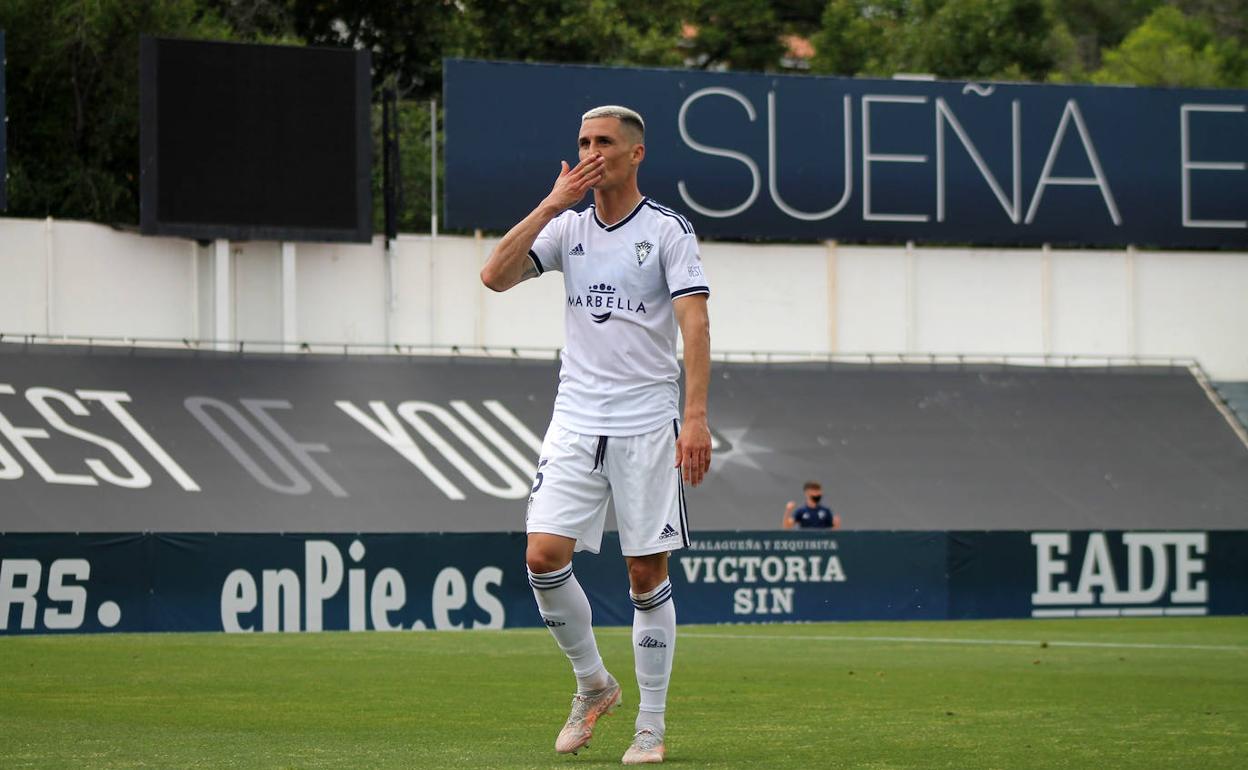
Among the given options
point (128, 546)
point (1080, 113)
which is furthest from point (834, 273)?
point (128, 546)

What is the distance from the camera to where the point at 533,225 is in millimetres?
7652

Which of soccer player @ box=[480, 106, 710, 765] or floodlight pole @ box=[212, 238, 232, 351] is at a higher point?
floodlight pole @ box=[212, 238, 232, 351]

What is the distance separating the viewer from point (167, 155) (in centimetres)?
2966

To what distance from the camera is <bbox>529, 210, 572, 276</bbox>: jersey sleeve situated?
7.93 meters

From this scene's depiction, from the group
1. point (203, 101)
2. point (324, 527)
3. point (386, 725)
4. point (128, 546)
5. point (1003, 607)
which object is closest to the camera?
point (386, 725)

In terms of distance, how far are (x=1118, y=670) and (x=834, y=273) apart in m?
22.8

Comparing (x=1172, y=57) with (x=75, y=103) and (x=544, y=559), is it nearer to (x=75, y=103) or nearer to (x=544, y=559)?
(x=75, y=103)

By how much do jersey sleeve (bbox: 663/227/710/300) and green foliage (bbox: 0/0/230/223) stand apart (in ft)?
99.3

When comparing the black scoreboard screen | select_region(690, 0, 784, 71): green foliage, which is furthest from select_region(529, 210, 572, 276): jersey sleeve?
select_region(690, 0, 784, 71): green foliage

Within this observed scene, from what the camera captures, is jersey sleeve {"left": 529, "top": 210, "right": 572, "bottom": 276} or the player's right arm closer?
the player's right arm


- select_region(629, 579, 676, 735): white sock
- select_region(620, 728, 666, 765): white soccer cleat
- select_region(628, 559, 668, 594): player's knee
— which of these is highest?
select_region(628, 559, 668, 594): player's knee

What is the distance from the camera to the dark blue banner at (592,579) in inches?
787

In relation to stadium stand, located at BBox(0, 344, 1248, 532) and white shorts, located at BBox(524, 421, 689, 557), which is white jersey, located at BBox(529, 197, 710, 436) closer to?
white shorts, located at BBox(524, 421, 689, 557)

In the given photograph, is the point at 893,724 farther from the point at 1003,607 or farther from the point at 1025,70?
the point at 1025,70
